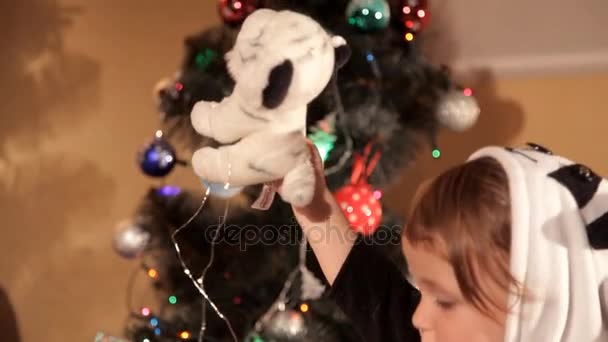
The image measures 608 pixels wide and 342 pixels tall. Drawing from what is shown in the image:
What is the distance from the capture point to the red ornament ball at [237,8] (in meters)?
0.99

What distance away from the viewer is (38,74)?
1.44 m

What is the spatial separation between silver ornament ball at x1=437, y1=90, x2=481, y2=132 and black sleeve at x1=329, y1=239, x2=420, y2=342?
0.36 meters

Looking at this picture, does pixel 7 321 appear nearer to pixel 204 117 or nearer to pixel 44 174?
pixel 44 174

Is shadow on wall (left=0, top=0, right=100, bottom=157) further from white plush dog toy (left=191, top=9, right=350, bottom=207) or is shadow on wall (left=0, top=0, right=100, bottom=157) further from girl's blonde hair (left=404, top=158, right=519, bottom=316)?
girl's blonde hair (left=404, top=158, right=519, bottom=316)

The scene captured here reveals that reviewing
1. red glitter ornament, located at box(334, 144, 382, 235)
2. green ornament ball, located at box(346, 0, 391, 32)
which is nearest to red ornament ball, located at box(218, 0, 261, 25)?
green ornament ball, located at box(346, 0, 391, 32)

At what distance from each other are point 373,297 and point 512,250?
0.25 meters

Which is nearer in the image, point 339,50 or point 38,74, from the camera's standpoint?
point 339,50

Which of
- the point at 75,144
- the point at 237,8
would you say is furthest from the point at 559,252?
the point at 75,144

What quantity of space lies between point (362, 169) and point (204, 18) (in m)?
0.67

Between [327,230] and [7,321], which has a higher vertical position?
[327,230]

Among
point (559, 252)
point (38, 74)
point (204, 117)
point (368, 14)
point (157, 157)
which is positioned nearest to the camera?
point (559, 252)

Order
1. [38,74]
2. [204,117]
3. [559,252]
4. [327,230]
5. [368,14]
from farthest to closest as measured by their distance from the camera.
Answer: [38,74], [368,14], [327,230], [204,117], [559,252]

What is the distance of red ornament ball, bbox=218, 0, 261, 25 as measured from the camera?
0.99m

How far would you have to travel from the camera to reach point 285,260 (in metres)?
1.09
